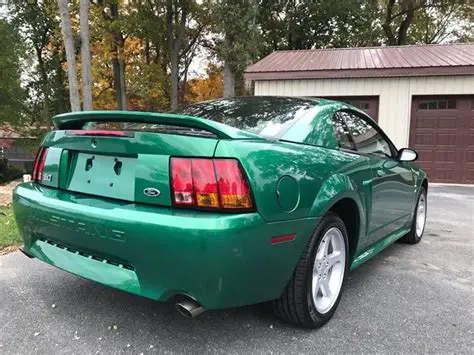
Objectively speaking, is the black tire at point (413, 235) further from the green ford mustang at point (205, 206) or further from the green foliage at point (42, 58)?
the green foliage at point (42, 58)

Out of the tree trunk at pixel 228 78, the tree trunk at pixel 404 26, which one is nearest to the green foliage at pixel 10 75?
the tree trunk at pixel 228 78

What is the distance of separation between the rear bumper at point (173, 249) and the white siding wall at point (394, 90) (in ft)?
29.9

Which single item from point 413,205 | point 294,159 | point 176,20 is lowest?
point 413,205

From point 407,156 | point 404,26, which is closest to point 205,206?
point 407,156

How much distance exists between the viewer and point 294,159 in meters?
2.09

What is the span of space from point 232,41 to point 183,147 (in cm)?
1377

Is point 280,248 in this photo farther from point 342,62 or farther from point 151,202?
point 342,62

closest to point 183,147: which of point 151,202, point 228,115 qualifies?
point 151,202

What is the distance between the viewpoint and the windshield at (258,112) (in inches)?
91.1

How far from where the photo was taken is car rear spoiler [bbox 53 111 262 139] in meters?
1.90

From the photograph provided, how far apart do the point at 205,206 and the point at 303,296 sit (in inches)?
32.4

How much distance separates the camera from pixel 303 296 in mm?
2154

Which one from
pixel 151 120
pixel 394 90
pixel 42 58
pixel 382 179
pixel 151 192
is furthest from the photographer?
pixel 42 58

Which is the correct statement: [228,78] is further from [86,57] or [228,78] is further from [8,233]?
[8,233]
